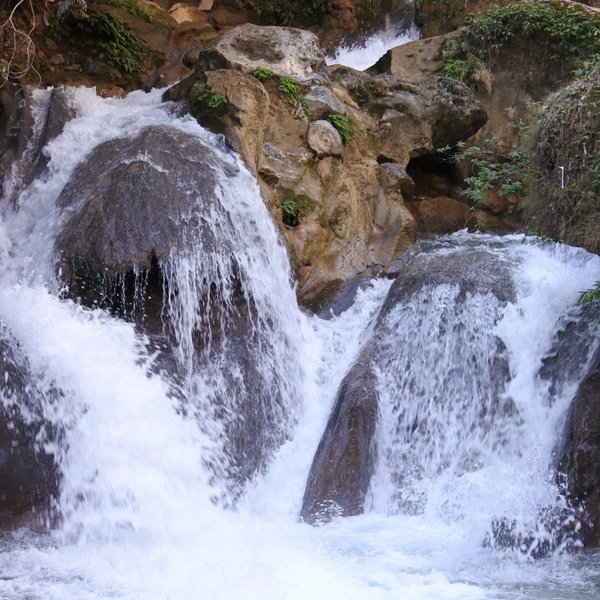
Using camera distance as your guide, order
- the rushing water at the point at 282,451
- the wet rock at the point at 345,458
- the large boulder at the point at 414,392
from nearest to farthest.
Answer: the rushing water at the point at 282,451
the wet rock at the point at 345,458
the large boulder at the point at 414,392

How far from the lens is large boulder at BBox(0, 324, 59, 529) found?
6.41 m

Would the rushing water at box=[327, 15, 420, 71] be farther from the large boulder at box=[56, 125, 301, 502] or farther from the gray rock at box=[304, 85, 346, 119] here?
the large boulder at box=[56, 125, 301, 502]

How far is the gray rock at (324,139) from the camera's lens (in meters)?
9.97

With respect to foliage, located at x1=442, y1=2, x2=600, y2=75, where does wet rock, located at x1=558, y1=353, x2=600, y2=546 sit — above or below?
below

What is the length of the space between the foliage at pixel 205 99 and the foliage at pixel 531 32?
4.32m

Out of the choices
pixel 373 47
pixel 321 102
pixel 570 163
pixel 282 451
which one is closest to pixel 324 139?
pixel 321 102

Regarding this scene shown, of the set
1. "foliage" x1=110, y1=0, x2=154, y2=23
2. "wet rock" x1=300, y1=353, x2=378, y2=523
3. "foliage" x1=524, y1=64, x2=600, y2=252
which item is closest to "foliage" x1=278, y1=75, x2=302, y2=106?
"foliage" x1=524, y1=64, x2=600, y2=252

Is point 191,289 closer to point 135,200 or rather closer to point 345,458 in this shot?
point 135,200

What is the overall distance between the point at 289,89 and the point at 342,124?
81 cm

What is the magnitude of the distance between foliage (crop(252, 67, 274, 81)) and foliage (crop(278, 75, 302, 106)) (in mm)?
164

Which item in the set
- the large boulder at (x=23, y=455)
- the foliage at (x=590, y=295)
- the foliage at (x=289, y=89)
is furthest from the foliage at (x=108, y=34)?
→ the foliage at (x=590, y=295)

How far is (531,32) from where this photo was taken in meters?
12.3

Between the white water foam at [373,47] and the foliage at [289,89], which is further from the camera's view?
the white water foam at [373,47]

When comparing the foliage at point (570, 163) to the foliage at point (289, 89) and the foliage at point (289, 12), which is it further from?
the foliage at point (289, 12)
